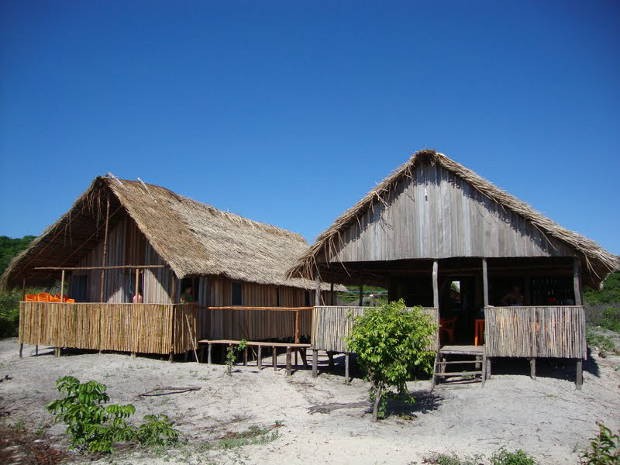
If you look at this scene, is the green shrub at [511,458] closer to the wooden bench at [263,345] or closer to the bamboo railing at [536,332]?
the bamboo railing at [536,332]

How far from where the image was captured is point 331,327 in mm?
15281

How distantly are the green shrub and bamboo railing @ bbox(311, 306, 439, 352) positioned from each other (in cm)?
693

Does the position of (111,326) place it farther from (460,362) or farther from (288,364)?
(460,362)

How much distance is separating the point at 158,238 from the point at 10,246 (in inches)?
1366

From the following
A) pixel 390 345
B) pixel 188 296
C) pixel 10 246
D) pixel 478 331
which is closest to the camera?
pixel 390 345

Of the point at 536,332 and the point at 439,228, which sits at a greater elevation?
the point at 439,228

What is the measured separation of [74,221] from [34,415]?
24.7 ft

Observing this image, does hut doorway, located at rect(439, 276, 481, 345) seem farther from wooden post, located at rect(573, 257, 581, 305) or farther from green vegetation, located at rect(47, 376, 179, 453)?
green vegetation, located at rect(47, 376, 179, 453)

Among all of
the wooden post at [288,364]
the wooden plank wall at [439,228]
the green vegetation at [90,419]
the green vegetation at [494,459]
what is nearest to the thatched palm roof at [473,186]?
the wooden plank wall at [439,228]

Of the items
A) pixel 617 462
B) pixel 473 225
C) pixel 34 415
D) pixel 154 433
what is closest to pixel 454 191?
pixel 473 225

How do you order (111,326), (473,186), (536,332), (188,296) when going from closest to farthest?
(536,332) < (473,186) < (111,326) < (188,296)

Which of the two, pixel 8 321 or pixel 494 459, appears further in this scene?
pixel 8 321

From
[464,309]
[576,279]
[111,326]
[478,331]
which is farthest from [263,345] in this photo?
[576,279]

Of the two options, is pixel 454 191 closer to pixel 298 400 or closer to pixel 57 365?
pixel 298 400
